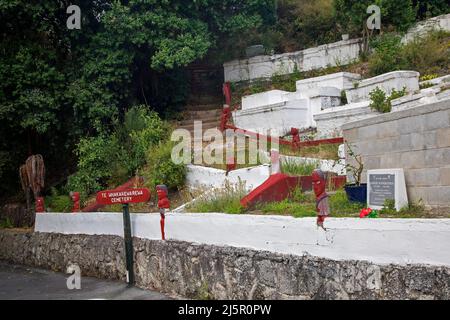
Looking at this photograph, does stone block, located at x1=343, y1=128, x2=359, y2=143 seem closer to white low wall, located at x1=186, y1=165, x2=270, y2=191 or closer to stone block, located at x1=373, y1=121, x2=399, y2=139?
stone block, located at x1=373, y1=121, x2=399, y2=139

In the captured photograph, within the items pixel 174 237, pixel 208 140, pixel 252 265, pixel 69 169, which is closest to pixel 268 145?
pixel 208 140

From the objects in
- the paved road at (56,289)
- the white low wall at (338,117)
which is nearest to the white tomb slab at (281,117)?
the white low wall at (338,117)

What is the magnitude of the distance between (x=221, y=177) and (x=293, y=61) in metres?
9.31

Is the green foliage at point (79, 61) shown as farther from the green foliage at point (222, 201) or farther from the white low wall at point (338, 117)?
the white low wall at point (338, 117)

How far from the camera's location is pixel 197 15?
15930mm

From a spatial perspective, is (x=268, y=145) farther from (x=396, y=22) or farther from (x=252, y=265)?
(x=396, y=22)

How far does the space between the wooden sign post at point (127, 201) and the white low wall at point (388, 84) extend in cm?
769

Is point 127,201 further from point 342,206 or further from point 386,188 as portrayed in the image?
point 386,188

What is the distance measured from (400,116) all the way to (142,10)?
1033 centimetres

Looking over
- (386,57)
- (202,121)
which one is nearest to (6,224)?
(202,121)

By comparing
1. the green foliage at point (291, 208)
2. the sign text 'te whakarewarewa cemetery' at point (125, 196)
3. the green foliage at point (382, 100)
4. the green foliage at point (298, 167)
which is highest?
the green foliage at point (382, 100)

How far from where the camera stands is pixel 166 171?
10.3 m

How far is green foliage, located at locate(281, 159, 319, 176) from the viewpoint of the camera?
8781 mm

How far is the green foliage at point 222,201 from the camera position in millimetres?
7523
